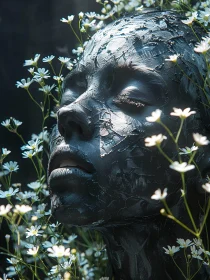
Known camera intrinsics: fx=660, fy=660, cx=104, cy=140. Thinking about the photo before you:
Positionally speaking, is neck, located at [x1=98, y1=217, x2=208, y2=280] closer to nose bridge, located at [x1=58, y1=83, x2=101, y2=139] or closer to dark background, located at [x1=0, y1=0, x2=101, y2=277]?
nose bridge, located at [x1=58, y1=83, x2=101, y2=139]

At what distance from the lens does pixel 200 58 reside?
1.52m

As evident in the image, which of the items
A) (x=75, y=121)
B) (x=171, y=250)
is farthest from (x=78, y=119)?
(x=171, y=250)

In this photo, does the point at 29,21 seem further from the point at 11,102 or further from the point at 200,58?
the point at 200,58

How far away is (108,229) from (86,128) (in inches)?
10.8

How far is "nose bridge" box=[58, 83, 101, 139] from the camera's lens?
4.50 ft


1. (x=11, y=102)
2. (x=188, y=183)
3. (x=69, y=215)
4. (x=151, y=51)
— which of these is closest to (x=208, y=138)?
(x=188, y=183)

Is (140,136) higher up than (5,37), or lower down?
higher up

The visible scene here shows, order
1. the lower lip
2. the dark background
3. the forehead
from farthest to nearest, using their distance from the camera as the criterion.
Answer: the dark background < the forehead < the lower lip

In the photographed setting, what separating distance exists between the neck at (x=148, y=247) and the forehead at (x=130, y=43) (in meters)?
0.37

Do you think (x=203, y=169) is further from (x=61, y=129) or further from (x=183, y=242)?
(x=61, y=129)

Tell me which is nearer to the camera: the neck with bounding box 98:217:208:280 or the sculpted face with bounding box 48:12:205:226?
the sculpted face with bounding box 48:12:205:226

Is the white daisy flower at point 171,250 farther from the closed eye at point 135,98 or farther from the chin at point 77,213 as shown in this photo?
the closed eye at point 135,98

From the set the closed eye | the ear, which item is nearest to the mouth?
the closed eye

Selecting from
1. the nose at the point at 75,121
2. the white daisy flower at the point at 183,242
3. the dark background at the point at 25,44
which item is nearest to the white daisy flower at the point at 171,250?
the white daisy flower at the point at 183,242
